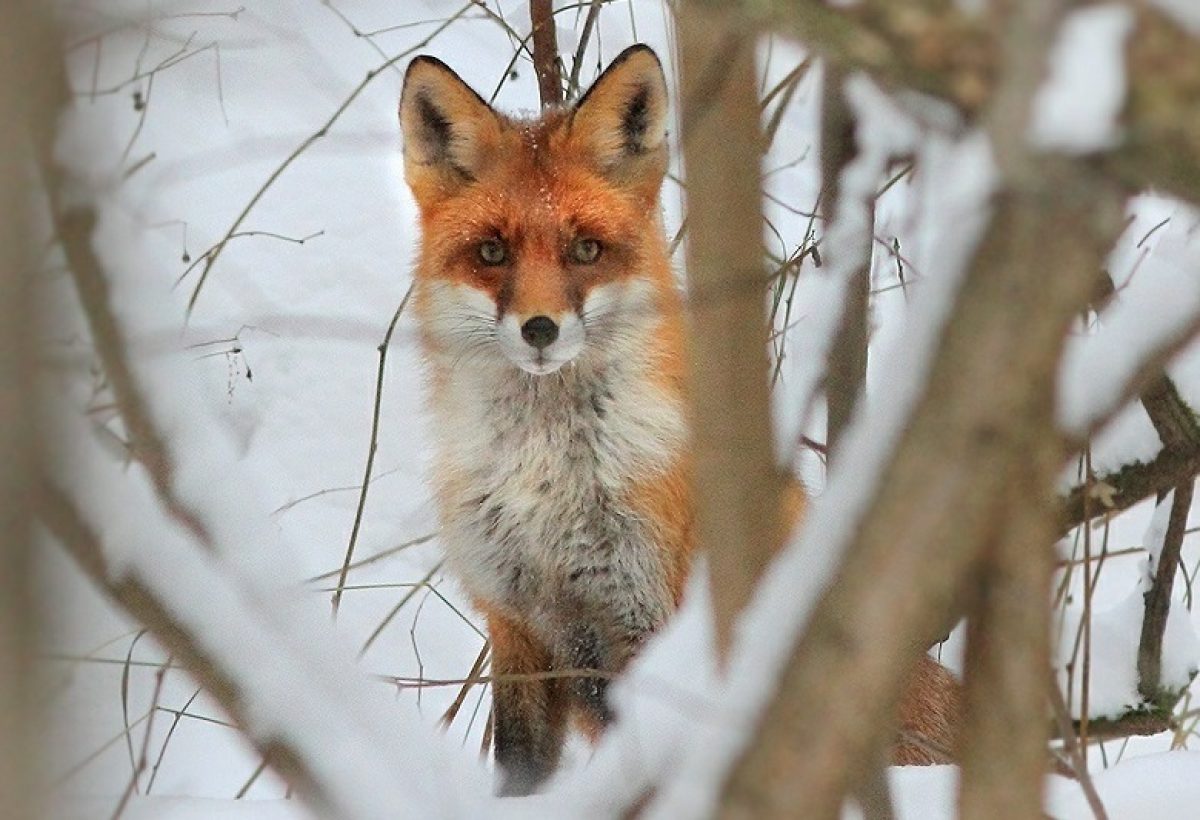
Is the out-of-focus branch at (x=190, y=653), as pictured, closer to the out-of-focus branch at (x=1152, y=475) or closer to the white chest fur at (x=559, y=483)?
the white chest fur at (x=559, y=483)

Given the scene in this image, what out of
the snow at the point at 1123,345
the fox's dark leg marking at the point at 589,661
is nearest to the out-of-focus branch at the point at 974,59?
the snow at the point at 1123,345

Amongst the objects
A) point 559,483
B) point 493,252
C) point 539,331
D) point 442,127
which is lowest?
point 559,483

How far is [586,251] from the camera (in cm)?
309

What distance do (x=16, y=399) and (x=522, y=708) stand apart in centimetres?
251

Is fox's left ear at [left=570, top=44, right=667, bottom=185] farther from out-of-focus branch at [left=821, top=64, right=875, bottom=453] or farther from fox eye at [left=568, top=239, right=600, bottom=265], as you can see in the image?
out-of-focus branch at [left=821, top=64, right=875, bottom=453]

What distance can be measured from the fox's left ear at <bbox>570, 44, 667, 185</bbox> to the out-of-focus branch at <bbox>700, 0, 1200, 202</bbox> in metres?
1.94

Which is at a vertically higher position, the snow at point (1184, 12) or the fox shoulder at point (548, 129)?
the fox shoulder at point (548, 129)

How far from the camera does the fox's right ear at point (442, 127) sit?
316 centimetres

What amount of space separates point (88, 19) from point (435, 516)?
220 cm

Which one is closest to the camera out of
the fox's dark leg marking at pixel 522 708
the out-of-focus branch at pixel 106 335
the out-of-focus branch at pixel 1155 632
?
the out-of-focus branch at pixel 106 335

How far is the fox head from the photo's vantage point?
3.03m

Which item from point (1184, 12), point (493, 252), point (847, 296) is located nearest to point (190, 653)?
point (1184, 12)

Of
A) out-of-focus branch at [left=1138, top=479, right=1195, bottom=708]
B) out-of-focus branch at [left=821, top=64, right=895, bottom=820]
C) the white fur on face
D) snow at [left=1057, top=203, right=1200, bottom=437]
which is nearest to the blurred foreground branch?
snow at [left=1057, top=203, right=1200, bottom=437]

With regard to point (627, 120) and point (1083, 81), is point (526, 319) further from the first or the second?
point (1083, 81)
